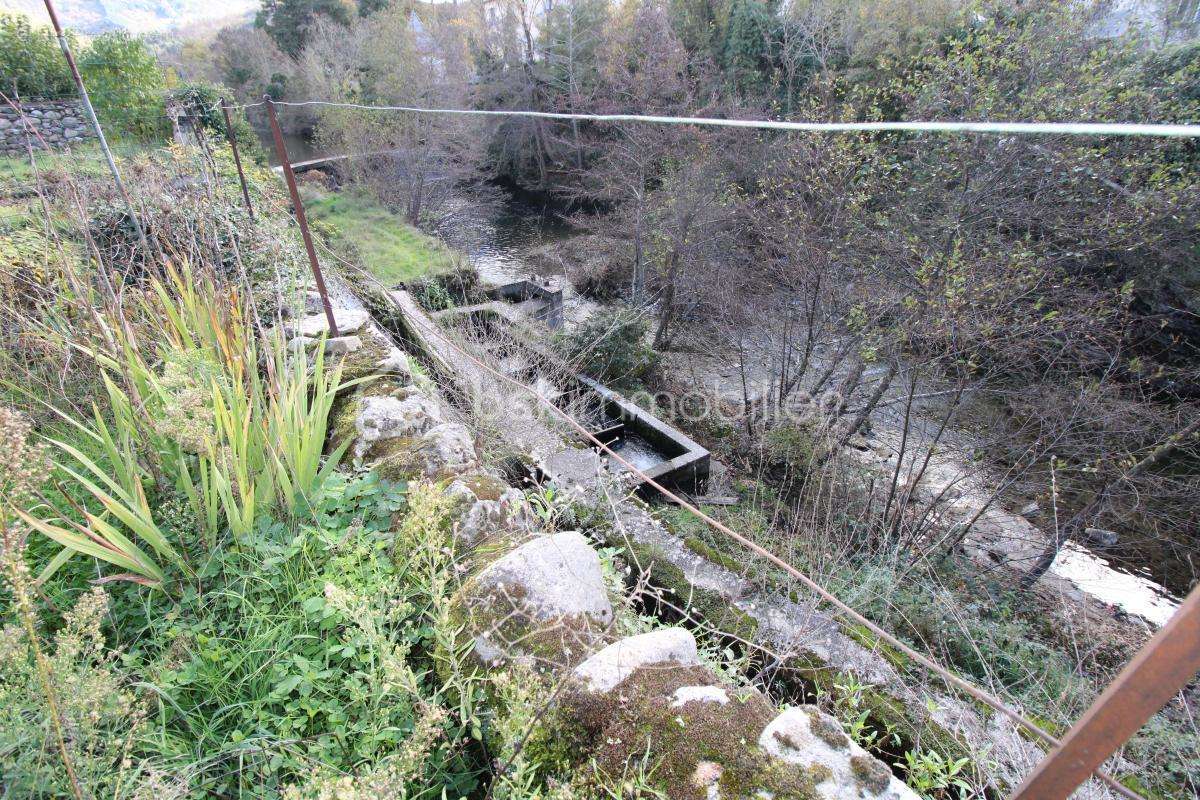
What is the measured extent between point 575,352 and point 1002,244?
211 inches

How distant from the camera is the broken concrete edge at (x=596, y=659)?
3.69ft

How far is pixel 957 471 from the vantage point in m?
6.75

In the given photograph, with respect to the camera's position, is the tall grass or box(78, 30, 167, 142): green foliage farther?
box(78, 30, 167, 142): green foliage

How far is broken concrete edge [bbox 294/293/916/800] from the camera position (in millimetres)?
1126

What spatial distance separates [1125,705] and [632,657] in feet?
3.18

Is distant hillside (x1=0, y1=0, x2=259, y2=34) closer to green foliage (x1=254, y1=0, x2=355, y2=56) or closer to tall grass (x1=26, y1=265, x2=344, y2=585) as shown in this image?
tall grass (x1=26, y1=265, x2=344, y2=585)

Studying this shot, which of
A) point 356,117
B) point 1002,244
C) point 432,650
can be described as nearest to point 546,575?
point 432,650

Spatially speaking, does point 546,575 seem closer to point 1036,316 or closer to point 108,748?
point 108,748

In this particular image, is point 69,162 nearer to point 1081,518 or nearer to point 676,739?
point 676,739

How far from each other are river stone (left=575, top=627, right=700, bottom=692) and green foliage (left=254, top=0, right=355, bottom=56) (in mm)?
31792

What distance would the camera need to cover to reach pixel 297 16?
25.5 metres

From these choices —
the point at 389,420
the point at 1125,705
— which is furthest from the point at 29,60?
the point at 1125,705

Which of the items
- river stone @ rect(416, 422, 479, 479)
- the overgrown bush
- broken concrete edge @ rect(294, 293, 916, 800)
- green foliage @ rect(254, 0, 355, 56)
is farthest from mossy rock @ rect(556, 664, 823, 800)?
green foliage @ rect(254, 0, 355, 56)

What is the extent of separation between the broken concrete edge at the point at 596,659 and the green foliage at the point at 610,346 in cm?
591
